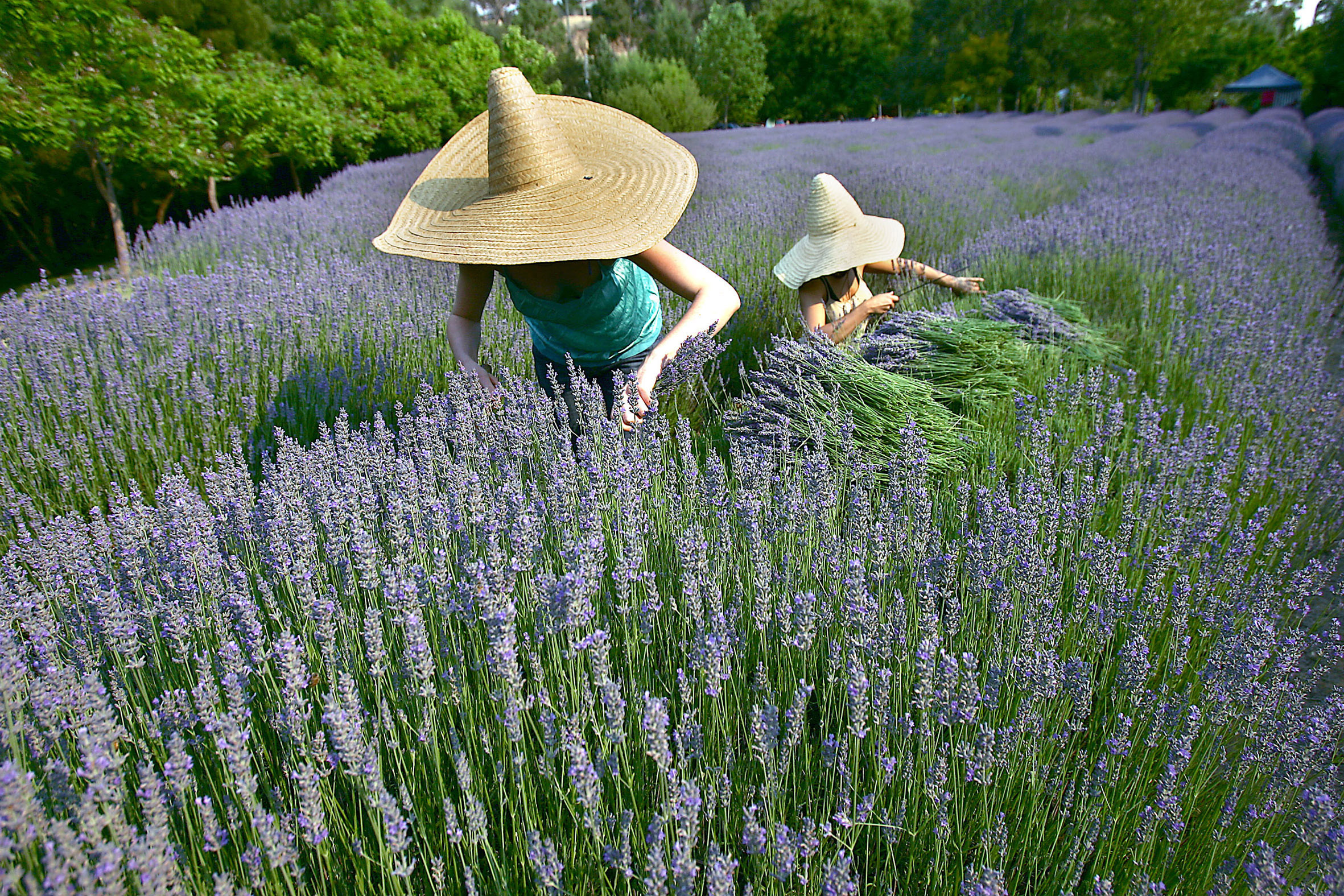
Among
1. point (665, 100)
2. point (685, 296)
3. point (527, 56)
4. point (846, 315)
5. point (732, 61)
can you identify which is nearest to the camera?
point (685, 296)

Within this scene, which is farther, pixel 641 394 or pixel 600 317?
pixel 600 317

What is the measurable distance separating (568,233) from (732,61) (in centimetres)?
4068

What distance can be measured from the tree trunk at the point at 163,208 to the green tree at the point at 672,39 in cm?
3331

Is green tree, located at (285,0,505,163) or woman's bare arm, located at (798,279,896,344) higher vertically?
green tree, located at (285,0,505,163)

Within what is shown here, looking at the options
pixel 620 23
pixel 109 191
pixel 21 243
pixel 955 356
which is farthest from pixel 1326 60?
pixel 620 23

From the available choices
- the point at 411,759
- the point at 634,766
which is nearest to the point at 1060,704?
the point at 634,766

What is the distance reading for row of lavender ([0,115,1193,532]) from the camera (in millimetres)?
2570

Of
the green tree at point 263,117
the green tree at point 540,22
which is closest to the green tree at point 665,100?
the green tree at point 263,117

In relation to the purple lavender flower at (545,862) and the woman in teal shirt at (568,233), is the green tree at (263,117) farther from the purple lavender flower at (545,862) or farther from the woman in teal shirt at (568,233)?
the purple lavender flower at (545,862)

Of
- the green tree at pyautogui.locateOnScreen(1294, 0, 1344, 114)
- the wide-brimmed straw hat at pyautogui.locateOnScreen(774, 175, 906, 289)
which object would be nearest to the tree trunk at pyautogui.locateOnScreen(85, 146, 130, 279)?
the wide-brimmed straw hat at pyautogui.locateOnScreen(774, 175, 906, 289)

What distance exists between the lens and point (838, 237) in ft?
10.6

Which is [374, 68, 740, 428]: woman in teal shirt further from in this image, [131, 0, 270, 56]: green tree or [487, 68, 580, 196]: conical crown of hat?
[131, 0, 270, 56]: green tree

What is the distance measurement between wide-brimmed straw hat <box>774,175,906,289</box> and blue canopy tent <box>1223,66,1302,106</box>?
41734mm

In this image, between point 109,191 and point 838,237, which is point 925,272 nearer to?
point 838,237
